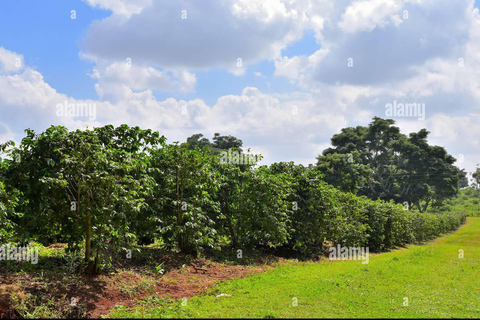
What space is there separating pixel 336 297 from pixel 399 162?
218 feet

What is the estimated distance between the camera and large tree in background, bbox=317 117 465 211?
66062 millimetres

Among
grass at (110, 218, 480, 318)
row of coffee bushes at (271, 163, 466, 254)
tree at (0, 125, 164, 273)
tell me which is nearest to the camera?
grass at (110, 218, 480, 318)

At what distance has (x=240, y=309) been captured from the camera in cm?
872

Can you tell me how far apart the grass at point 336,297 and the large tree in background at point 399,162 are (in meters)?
50.0

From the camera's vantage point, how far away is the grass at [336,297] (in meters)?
8.62

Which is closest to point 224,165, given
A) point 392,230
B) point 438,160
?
point 392,230

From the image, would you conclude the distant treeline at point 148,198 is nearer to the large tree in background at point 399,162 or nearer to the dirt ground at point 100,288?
the dirt ground at point 100,288

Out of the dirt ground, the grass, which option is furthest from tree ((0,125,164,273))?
the grass

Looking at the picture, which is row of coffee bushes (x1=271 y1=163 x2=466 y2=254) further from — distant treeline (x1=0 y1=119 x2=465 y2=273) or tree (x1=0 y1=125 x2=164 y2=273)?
tree (x1=0 y1=125 x2=164 y2=273)

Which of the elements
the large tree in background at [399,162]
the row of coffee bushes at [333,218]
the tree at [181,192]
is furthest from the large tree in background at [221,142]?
the tree at [181,192]

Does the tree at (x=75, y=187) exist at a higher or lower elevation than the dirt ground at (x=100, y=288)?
higher

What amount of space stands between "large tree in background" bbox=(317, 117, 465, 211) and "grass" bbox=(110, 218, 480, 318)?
5002 centimetres

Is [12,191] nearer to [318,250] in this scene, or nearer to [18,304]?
[18,304]

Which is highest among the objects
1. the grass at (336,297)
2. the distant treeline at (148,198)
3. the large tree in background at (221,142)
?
the large tree in background at (221,142)
